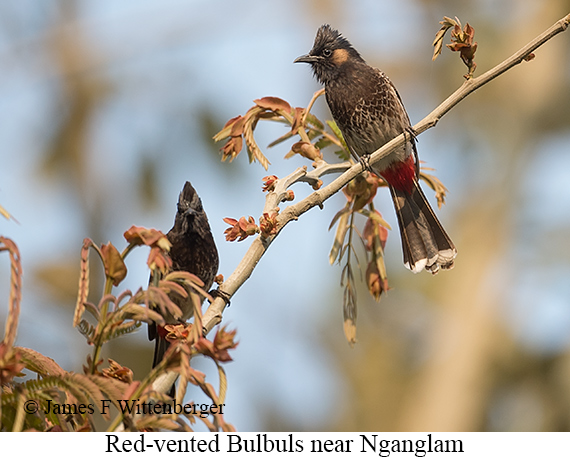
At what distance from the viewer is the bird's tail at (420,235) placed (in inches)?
130

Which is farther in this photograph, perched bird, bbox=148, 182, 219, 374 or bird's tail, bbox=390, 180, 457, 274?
perched bird, bbox=148, 182, 219, 374

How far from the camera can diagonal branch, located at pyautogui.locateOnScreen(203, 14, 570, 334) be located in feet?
5.10

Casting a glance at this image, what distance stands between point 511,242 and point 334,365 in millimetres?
3055

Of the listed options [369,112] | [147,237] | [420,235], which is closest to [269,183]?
[147,237]

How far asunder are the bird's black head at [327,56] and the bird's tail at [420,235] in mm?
802

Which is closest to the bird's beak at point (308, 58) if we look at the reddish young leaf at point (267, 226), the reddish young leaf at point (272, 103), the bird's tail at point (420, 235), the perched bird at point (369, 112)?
the perched bird at point (369, 112)

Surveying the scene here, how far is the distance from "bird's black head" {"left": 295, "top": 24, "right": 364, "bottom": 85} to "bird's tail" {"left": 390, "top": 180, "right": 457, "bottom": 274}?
0.80 m

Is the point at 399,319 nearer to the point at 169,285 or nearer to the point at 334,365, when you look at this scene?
the point at 334,365

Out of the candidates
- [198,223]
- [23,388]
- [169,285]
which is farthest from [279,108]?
[198,223]

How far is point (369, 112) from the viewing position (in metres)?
3.88

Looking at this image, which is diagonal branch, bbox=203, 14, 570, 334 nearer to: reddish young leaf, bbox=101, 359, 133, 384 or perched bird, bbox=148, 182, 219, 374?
reddish young leaf, bbox=101, 359, 133, 384

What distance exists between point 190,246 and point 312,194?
194 cm

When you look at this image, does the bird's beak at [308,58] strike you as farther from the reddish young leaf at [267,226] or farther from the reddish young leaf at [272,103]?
the reddish young leaf at [267,226]

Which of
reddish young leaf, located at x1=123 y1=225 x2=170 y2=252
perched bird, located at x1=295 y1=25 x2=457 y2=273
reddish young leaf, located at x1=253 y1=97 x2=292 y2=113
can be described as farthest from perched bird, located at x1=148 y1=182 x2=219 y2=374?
reddish young leaf, located at x1=123 y1=225 x2=170 y2=252
